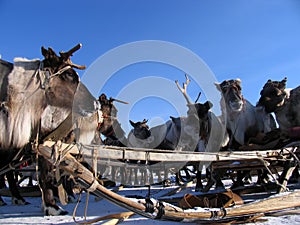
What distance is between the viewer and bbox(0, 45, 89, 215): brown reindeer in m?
3.26

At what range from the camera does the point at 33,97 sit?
3.51 meters

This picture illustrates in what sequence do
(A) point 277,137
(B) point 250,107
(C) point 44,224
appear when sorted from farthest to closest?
(B) point 250,107, (A) point 277,137, (C) point 44,224

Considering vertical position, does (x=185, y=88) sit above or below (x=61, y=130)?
above

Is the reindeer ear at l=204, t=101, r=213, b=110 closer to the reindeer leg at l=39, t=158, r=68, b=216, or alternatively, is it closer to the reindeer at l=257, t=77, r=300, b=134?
the reindeer at l=257, t=77, r=300, b=134

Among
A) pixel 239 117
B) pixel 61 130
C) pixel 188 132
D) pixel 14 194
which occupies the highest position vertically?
pixel 239 117

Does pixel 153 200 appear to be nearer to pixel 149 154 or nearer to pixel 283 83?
pixel 149 154

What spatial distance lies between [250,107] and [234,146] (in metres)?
1.35

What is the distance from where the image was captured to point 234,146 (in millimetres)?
6055

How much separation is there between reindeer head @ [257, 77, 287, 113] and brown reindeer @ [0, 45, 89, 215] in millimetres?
3727

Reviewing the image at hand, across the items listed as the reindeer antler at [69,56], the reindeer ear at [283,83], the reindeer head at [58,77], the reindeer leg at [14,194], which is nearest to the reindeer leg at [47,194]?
the reindeer head at [58,77]

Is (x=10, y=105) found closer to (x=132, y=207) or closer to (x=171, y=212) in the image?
(x=132, y=207)

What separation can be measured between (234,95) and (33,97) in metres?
4.16

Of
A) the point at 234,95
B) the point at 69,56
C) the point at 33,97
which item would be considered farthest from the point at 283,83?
the point at 33,97

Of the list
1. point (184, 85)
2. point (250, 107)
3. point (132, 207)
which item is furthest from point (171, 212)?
point (184, 85)
